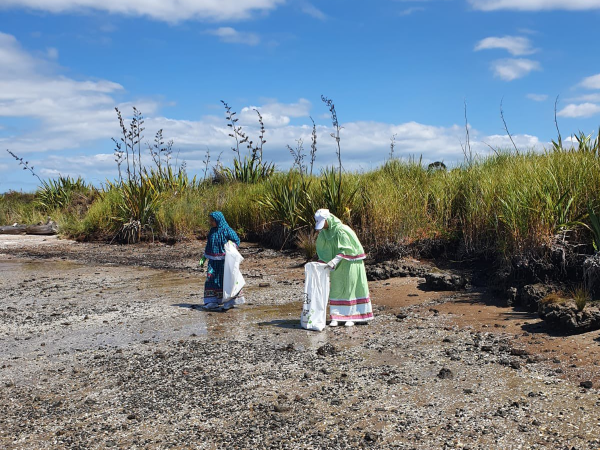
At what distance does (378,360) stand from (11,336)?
4954 mm

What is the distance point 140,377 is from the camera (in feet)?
20.6

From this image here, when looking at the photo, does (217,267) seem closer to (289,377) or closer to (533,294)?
(289,377)

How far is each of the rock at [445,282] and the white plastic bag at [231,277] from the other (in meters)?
3.15

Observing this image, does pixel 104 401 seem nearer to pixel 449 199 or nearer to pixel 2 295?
pixel 2 295

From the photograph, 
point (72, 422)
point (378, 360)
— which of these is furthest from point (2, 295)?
point (378, 360)

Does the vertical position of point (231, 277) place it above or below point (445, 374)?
above

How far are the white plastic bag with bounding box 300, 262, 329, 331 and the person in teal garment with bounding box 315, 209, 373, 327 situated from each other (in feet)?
0.56

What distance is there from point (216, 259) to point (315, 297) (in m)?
2.24

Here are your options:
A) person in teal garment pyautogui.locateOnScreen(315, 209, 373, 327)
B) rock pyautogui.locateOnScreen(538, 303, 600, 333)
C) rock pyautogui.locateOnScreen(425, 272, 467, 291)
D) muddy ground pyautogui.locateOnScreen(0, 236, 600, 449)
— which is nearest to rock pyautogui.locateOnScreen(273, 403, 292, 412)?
muddy ground pyautogui.locateOnScreen(0, 236, 600, 449)

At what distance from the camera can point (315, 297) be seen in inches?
320

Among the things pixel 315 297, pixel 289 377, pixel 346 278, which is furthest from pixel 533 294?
pixel 289 377

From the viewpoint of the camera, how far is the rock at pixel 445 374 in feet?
19.4

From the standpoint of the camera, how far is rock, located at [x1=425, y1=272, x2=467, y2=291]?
400 inches

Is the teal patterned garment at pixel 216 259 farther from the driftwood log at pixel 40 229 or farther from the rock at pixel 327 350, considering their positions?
the driftwood log at pixel 40 229
